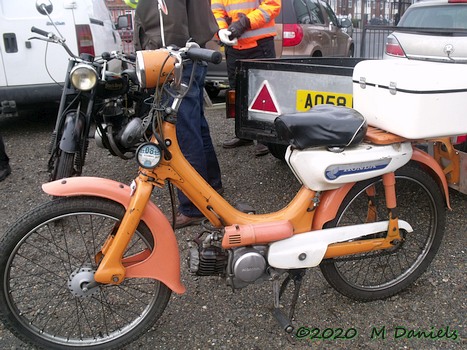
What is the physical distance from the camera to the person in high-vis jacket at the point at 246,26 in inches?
171

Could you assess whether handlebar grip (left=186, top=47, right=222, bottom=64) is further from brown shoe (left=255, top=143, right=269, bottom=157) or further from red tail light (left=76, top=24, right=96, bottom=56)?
red tail light (left=76, top=24, right=96, bottom=56)

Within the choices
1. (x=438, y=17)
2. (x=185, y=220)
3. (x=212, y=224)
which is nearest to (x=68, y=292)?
(x=212, y=224)

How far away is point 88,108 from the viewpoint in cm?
359

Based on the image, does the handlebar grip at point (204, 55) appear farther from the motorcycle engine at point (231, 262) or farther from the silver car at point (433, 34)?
the silver car at point (433, 34)

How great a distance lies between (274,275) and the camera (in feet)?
7.75

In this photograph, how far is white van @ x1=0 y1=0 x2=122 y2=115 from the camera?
17.3 feet

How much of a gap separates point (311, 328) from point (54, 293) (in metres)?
1.51

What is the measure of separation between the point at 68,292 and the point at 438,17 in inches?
195

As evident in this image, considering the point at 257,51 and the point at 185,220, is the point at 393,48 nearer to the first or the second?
the point at 257,51

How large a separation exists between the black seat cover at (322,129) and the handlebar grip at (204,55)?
18.2 inches

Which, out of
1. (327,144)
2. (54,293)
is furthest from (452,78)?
(54,293)

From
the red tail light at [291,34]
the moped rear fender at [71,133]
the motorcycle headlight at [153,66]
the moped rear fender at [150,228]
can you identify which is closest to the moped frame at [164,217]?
the moped rear fender at [150,228]

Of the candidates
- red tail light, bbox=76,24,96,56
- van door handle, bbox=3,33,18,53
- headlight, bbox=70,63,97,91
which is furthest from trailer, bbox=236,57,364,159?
van door handle, bbox=3,33,18,53

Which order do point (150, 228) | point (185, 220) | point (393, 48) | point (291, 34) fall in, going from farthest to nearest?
point (291, 34) < point (393, 48) < point (185, 220) < point (150, 228)
